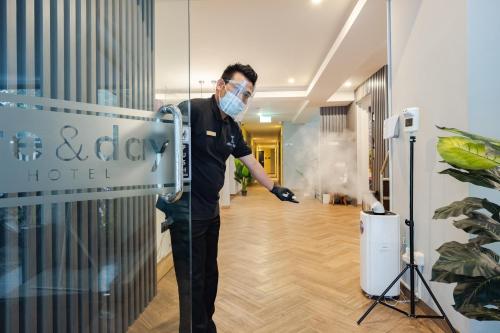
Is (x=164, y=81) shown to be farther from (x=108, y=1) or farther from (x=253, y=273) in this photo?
(x=253, y=273)

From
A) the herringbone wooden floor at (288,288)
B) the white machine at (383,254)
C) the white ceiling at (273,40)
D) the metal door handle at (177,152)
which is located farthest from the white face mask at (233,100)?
the white machine at (383,254)

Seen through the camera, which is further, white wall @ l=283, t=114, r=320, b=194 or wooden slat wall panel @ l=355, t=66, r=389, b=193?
white wall @ l=283, t=114, r=320, b=194

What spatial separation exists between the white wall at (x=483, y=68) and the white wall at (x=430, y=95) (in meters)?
0.03

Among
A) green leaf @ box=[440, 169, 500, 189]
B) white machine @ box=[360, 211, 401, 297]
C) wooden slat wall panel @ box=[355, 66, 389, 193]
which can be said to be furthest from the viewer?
wooden slat wall panel @ box=[355, 66, 389, 193]

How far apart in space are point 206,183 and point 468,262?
3.79 ft

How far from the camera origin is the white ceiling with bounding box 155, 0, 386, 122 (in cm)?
119

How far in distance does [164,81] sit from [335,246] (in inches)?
124

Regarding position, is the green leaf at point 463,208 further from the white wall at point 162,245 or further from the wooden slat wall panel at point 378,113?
the wooden slat wall panel at point 378,113

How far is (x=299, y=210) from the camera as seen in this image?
6.25 m

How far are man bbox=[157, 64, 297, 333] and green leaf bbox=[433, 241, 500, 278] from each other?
1032mm

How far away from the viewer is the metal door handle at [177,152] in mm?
895

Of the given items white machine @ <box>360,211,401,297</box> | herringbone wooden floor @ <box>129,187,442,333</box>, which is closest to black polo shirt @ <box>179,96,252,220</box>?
herringbone wooden floor @ <box>129,187,442,333</box>

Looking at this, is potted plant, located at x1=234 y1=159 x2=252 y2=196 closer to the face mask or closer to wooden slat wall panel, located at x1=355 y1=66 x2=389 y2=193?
wooden slat wall panel, located at x1=355 y1=66 x2=389 y2=193

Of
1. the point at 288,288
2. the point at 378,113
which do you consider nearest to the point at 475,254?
the point at 288,288
